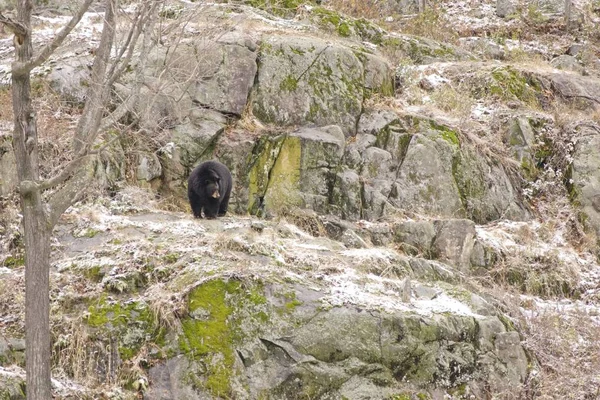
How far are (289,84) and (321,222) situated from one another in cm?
318

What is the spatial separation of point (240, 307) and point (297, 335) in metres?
0.67

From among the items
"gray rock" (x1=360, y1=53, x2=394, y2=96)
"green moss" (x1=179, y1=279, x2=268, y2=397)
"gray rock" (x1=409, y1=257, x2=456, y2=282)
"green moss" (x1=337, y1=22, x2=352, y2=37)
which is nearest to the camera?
"green moss" (x1=179, y1=279, x2=268, y2=397)

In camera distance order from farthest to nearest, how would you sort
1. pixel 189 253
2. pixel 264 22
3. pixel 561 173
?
pixel 264 22 < pixel 561 173 < pixel 189 253

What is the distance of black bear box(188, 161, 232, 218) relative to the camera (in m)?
8.93

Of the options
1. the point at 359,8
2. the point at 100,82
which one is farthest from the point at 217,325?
the point at 359,8

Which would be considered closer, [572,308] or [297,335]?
[297,335]

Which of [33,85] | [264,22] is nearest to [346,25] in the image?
[264,22]

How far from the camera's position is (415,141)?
38.1ft

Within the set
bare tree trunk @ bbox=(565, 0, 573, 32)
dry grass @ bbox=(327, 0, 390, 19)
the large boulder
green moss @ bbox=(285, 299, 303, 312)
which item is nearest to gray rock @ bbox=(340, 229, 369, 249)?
the large boulder

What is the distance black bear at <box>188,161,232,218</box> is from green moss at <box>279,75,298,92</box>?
306 cm

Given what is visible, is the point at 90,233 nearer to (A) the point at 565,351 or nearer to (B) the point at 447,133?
(A) the point at 565,351

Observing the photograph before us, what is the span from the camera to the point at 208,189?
29.2 ft

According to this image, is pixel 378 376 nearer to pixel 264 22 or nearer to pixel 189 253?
pixel 189 253

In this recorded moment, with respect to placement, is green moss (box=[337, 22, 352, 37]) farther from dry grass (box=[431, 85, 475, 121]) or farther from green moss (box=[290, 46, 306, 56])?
green moss (box=[290, 46, 306, 56])
